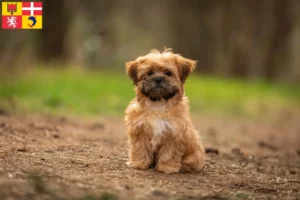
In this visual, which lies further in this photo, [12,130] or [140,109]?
[12,130]

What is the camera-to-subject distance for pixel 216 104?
19500mm

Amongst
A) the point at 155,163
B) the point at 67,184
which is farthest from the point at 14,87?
the point at 67,184

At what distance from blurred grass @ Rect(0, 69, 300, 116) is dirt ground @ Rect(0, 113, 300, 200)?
2049 mm

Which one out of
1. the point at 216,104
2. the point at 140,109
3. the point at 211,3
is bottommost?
the point at 216,104

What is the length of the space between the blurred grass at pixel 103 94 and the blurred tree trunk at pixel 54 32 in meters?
2.02

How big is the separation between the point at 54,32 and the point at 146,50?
1055 cm

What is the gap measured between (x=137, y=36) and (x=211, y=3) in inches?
193

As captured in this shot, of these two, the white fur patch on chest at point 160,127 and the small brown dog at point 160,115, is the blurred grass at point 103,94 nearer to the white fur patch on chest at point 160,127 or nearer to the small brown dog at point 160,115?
the small brown dog at point 160,115

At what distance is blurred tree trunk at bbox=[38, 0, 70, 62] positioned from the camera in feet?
77.0

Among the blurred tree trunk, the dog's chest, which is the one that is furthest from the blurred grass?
the dog's chest

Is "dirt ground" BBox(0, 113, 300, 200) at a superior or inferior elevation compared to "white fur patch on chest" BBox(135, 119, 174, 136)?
inferior

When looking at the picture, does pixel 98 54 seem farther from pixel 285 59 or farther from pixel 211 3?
pixel 285 59

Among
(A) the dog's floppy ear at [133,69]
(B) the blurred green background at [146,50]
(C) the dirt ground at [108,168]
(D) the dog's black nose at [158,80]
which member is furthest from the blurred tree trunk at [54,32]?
(D) the dog's black nose at [158,80]

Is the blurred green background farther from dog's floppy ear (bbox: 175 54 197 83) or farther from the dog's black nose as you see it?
the dog's black nose
